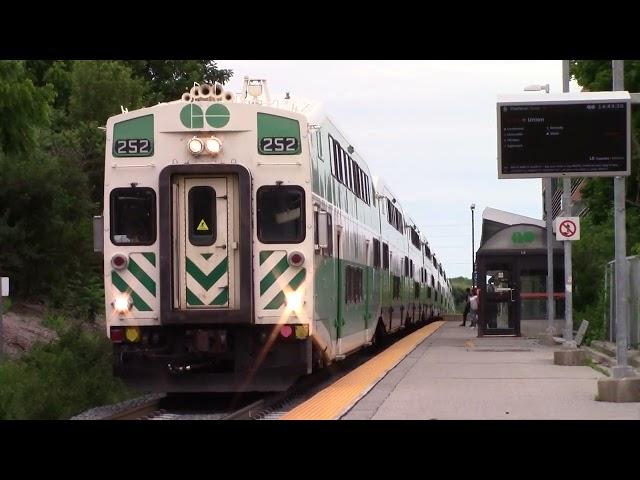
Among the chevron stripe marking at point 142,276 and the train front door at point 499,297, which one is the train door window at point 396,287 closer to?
the train front door at point 499,297

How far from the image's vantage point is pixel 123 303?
47.6ft

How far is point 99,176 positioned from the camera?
115 feet

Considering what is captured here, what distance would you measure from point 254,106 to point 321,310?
8.99ft

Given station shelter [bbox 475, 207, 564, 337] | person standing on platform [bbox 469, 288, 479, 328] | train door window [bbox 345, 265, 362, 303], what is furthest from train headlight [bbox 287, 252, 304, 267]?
person standing on platform [bbox 469, 288, 479, 328]

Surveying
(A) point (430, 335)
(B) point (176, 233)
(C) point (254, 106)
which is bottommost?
(A) point (430, 335)

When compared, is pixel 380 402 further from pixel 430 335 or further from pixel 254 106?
pixel 430 335

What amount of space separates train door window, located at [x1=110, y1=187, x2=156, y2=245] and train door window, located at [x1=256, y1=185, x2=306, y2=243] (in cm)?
130

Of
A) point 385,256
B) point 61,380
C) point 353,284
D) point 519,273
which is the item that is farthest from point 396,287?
point 61,380

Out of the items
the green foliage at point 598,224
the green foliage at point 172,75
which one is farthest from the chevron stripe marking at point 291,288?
the green foliage at point 172,75

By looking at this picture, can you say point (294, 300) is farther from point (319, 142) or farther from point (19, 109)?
point (19, 109)

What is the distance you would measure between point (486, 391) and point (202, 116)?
5.10 m

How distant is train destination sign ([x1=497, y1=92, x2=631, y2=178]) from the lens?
15.7 meters

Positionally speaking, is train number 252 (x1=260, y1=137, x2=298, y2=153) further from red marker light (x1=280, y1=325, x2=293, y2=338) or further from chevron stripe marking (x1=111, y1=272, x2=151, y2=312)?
chevron stripe marking (x1=111, y1=272, x2=151, y2=312)
